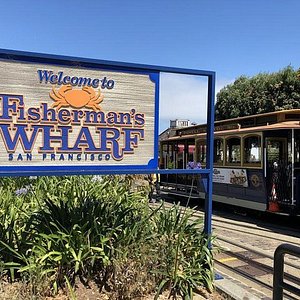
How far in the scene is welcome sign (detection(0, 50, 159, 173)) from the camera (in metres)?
4.14

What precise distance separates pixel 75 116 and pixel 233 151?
927 centimetres

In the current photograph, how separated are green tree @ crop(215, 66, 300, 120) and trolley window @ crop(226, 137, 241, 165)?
13982mm

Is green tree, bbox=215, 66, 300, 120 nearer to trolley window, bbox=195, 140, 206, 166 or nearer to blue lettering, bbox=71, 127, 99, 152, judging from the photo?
trolley window, bbox=195, 140, 206, 166

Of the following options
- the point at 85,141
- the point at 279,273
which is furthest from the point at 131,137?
the point at 279,273

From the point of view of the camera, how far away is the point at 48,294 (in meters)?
4.10

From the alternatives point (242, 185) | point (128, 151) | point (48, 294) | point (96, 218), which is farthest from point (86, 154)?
point (242, 185)

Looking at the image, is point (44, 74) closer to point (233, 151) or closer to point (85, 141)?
point (85, 141)

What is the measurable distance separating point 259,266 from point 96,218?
3.39m

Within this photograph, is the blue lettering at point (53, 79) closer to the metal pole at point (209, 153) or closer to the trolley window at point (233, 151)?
the metal pole at point (209, 153)

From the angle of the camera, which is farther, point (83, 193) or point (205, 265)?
point (83, 193)

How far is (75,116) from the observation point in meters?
4.43

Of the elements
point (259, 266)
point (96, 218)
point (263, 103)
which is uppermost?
point (263, 103)

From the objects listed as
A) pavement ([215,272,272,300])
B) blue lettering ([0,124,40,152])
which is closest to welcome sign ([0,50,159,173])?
blue lettering ([0,124,40,152])

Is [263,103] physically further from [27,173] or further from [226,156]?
[27,173]
